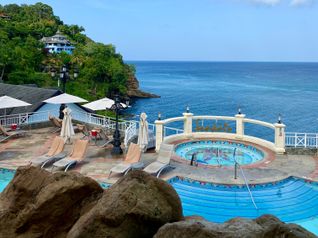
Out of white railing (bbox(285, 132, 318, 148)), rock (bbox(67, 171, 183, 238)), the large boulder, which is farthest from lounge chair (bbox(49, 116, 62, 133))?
the large boulder

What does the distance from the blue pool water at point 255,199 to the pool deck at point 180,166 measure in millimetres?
293

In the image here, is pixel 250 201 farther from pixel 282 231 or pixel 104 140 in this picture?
pixel 104 140

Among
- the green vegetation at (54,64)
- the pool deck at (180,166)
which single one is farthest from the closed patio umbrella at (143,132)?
the green vegetation at (54,64)

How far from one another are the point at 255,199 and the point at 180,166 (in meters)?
3.34

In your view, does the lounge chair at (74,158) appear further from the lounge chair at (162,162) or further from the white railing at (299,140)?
the white railing at (299,140)

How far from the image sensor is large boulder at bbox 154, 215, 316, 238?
12.0 ft

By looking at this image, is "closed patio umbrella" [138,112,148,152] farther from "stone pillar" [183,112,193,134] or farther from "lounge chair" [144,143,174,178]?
"stone pillar" [183,112,193,134]

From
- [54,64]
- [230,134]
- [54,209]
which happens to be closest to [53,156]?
[54,209]

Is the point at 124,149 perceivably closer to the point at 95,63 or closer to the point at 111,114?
the point at 111,114

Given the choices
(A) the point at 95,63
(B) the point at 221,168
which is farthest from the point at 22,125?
(A) the point at 95,63

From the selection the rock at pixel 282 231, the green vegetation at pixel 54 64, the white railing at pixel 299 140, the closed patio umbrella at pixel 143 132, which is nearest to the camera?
the rock at pixel 282 231

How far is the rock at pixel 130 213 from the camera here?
177 inches

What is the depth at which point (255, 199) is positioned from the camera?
10.9 metres

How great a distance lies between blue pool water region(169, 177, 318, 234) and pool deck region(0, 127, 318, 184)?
0.29 m
